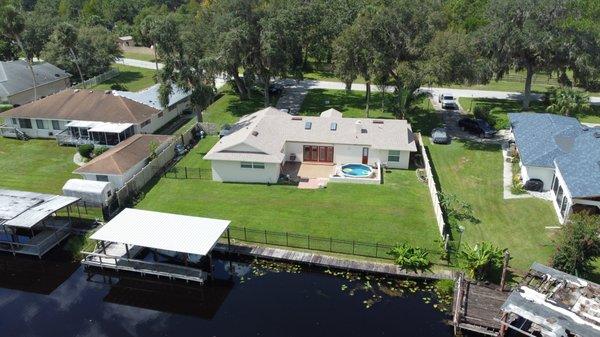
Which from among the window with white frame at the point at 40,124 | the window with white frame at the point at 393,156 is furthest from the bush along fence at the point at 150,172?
the window with white frame at the point at 393,156

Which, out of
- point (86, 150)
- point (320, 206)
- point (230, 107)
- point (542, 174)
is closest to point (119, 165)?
point (86, 150)

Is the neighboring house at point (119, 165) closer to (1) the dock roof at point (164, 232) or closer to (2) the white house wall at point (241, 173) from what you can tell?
(2) the white house wall at point (241, 173)

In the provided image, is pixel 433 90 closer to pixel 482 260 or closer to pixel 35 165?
pixel 482 260

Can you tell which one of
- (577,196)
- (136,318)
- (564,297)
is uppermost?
(577,196)

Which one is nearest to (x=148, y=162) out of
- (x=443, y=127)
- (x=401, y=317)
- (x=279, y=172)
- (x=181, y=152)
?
(x=181, y=152)

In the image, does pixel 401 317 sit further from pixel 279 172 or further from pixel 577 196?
pixel 279 172
